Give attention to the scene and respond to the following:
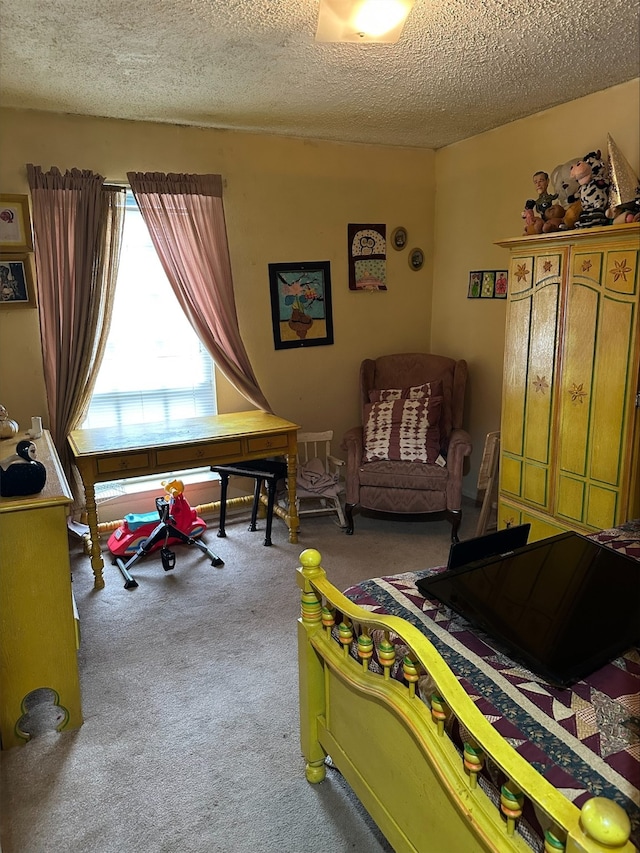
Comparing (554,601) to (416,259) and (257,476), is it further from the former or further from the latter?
(416,259)

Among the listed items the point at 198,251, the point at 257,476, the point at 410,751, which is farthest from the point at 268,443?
the point at 410,751

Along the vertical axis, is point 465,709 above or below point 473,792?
A: above

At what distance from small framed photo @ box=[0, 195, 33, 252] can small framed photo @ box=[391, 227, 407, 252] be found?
2369 millimetres

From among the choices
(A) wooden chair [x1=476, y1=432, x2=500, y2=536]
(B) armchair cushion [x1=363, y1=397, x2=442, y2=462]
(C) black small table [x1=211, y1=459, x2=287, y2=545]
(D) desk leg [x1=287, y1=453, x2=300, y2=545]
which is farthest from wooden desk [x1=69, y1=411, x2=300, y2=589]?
(A) wooden chair [x1=476, y1=432, x2=500, y2=536]

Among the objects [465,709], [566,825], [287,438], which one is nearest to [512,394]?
[287,438]

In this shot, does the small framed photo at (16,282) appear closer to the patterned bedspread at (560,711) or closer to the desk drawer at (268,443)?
the desk drawer at (268,443)

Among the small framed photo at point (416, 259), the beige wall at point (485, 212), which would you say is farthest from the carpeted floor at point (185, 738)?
the small framed photo at point (416, 259)

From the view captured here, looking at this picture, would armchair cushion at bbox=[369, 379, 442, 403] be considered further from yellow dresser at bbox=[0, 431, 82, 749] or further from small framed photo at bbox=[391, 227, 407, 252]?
yellow dresser at bbox=[0, 431, 82, 749]

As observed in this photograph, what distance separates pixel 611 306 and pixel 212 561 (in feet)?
7.91

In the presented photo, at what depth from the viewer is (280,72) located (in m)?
2.69

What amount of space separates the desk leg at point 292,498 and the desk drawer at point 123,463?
0.85 metres

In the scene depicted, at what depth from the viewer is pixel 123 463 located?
3143mm

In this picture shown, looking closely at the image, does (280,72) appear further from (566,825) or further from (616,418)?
(566,825)

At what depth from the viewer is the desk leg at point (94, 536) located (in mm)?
3084
